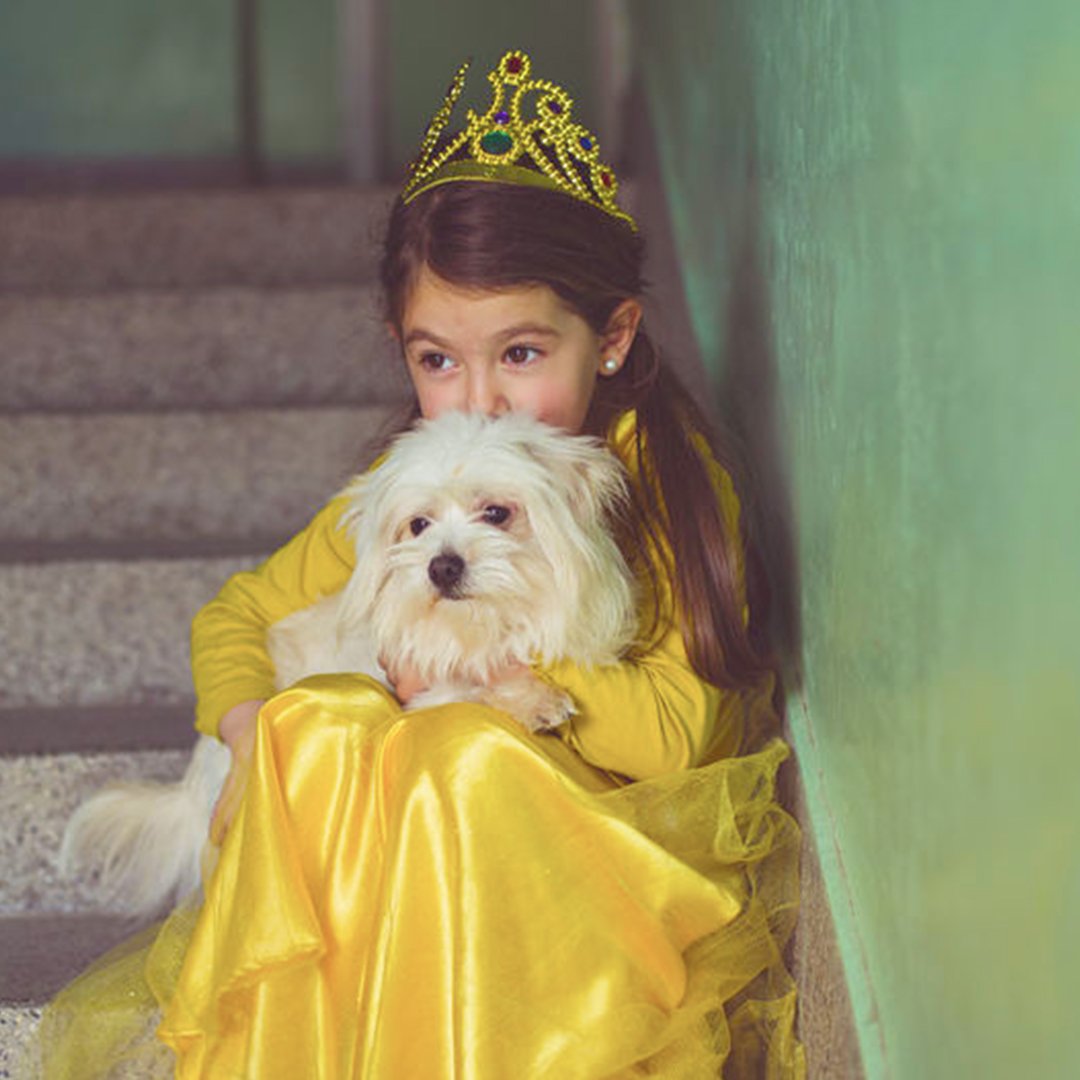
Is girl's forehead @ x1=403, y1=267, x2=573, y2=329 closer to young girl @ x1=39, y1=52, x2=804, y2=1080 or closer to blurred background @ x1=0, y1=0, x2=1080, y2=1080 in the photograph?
young girl @ x1=39, y1=52, x2=804, y2=1080

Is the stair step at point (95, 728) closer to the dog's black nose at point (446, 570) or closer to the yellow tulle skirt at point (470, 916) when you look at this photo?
the yellow tulle skirt at point (470, 916)

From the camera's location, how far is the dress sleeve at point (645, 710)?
55.6 inches

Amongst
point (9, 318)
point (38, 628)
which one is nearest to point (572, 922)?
point (38, 628)

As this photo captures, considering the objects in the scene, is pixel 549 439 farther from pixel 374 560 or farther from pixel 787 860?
pixel 787 860

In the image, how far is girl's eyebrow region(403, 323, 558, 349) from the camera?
1.57 m

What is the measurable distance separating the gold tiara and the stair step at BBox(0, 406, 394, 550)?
903 mm

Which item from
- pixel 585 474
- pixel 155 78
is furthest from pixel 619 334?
pixel 155 78

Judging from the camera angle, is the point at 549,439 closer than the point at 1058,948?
No

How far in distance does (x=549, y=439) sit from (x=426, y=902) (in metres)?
0.41

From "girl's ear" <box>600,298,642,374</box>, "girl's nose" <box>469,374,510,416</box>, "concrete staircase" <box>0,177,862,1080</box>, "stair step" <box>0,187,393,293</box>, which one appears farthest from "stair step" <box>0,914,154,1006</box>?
"stair step" <box>0,187,393,293</box>

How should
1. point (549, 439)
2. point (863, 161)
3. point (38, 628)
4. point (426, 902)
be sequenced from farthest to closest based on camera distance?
point (38, 628) < point (549, 439) < point (426, 902) < point (863, 161)

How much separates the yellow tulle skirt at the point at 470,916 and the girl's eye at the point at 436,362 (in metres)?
0.34

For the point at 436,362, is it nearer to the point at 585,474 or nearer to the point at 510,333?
the point at 510,333

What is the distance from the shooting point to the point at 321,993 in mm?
1324
